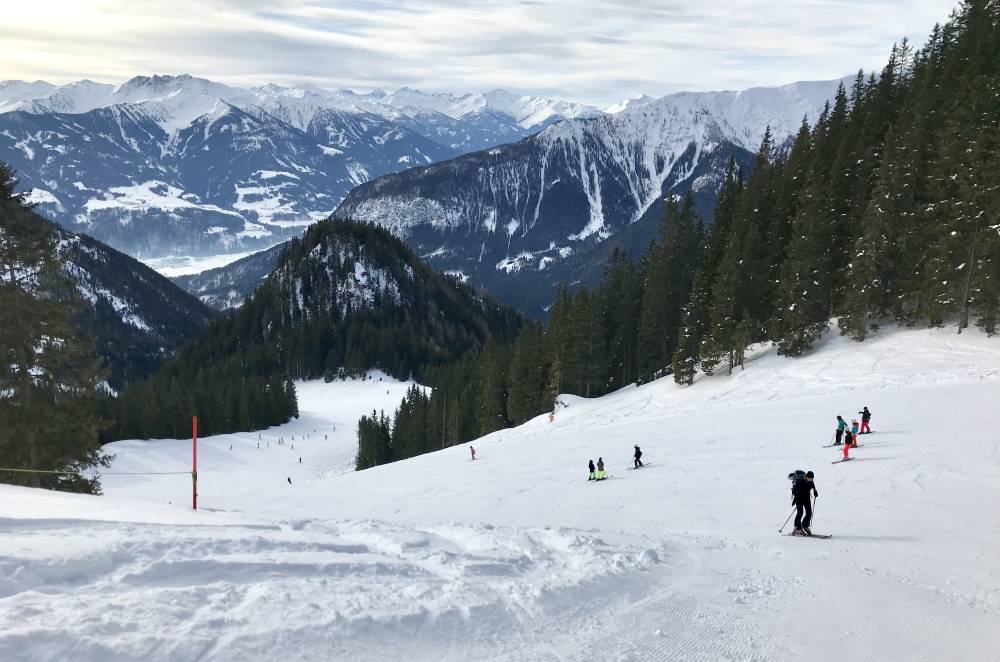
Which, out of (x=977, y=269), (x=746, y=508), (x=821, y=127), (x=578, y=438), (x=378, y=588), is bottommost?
(x=578, y=438)

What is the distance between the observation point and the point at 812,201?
160 ft

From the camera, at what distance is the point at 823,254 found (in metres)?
45.6

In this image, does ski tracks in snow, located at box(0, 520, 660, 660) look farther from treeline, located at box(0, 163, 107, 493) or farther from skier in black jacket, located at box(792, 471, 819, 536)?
treeline, located at box(0, 163, 107, 493)

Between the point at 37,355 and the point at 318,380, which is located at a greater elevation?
the point at 37,355

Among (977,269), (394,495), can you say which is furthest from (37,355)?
(977,269)

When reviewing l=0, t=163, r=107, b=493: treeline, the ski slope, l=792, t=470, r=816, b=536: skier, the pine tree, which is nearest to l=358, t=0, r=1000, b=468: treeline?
the pine tree

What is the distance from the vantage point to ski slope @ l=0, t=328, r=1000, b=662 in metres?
6.85

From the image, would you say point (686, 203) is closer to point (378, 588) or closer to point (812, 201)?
point (812, 201)

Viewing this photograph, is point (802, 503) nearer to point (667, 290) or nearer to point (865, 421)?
point (865, 421)

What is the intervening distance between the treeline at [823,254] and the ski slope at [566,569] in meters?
18.6

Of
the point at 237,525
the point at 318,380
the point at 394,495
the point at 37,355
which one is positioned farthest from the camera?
the point at 318,380

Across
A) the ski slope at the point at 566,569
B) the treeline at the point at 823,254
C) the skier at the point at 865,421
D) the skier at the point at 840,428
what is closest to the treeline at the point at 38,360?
the ski slope at the point at 566,569

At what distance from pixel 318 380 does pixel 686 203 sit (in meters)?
135

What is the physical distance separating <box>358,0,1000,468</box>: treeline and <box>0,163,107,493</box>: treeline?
38.6 metres
